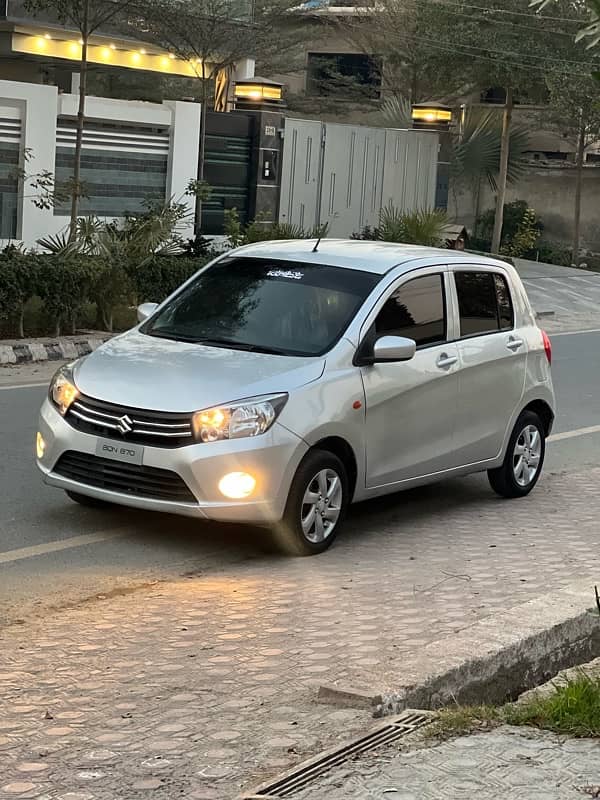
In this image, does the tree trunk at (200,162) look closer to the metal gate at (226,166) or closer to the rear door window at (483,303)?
the metal gate at (226,166)

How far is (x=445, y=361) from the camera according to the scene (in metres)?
8.84

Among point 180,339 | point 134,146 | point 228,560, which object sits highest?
point 134,146

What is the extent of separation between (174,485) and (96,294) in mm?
9277

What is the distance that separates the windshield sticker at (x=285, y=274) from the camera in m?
8.79

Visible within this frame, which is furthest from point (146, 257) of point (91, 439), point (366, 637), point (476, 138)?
point (476, 138)

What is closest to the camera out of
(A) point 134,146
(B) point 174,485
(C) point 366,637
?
(C) point 366,637

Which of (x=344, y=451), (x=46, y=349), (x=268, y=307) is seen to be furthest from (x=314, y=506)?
(x=46, y=349)

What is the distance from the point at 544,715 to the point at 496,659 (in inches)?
22.4

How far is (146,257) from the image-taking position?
55.5ft

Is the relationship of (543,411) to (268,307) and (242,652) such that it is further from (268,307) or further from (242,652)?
(242,652)

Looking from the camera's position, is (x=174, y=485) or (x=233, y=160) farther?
(x=233, y=160)

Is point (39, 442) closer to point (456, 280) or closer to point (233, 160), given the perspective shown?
point (456, 280)

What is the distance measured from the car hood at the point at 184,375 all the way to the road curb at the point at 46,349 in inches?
250

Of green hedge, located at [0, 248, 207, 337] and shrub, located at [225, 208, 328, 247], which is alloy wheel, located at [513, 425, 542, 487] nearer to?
green hedge, located at [0, 248, 207, 337]
